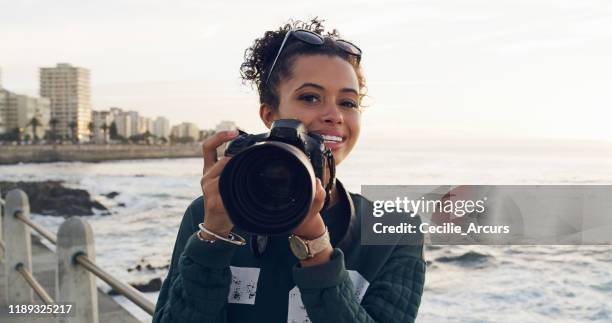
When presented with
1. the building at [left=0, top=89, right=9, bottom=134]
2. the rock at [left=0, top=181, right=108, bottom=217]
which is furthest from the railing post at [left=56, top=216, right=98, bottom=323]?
the building at [left=0, top=89, right=9, bottom=134]

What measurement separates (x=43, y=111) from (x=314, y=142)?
300ft

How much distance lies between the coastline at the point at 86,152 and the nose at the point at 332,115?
41.3m

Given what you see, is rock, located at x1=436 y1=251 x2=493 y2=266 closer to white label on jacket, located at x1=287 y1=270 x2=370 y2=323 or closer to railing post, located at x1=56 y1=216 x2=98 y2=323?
railing post, located at x1=56 y1=216 x2=98 y2=323

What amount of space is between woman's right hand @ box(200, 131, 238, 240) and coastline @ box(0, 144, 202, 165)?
41.4 m

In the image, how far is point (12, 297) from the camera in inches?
154

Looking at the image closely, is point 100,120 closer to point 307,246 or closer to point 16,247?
point 16,247

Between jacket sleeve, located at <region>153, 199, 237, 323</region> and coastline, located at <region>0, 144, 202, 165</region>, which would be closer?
jacket sleeve, located at <region>153, 199, 237, 323</region>

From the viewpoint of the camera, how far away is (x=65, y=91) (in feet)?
316

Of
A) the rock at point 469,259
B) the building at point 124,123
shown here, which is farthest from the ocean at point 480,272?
the building at point 124,123

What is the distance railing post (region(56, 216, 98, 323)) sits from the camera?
2.29m

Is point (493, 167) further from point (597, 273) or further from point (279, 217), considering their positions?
point (279, 217)

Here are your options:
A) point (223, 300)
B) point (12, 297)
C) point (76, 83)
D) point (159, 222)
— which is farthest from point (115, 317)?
point (76, 83)

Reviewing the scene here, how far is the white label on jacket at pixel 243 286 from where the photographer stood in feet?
3.36

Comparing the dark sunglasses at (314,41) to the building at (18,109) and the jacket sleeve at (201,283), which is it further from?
the building at (18,109)
